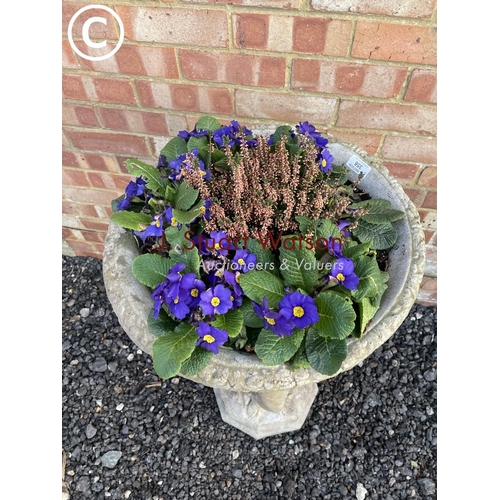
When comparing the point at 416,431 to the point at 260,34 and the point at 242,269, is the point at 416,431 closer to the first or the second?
the point at 242,269

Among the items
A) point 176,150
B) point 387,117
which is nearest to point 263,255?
point 176,150

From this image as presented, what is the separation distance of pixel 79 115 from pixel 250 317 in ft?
4.08

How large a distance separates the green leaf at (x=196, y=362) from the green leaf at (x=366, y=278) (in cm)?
39

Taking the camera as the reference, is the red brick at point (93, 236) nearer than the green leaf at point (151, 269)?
No

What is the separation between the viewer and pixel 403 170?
179 cm

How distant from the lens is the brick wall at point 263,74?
4.44 ft

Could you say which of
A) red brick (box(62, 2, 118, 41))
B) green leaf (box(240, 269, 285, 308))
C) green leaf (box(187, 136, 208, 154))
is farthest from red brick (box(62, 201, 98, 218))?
green leaf (box(240, 269, 285, 308))

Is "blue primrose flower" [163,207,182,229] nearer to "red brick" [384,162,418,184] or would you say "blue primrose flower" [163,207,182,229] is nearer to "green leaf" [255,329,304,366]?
"green leaf" [255,329,304,366]

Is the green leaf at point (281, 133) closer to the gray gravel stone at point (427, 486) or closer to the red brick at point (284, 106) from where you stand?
the red brick at point (284, 106)

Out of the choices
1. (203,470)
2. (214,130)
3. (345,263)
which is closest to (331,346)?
(345,263)

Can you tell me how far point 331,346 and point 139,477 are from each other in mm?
1188

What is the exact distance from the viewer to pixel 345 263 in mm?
1038

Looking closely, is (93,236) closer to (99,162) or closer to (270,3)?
(99,162)

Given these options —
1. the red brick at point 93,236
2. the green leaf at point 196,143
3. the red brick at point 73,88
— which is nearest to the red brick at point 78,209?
the red brick at point 93,236
